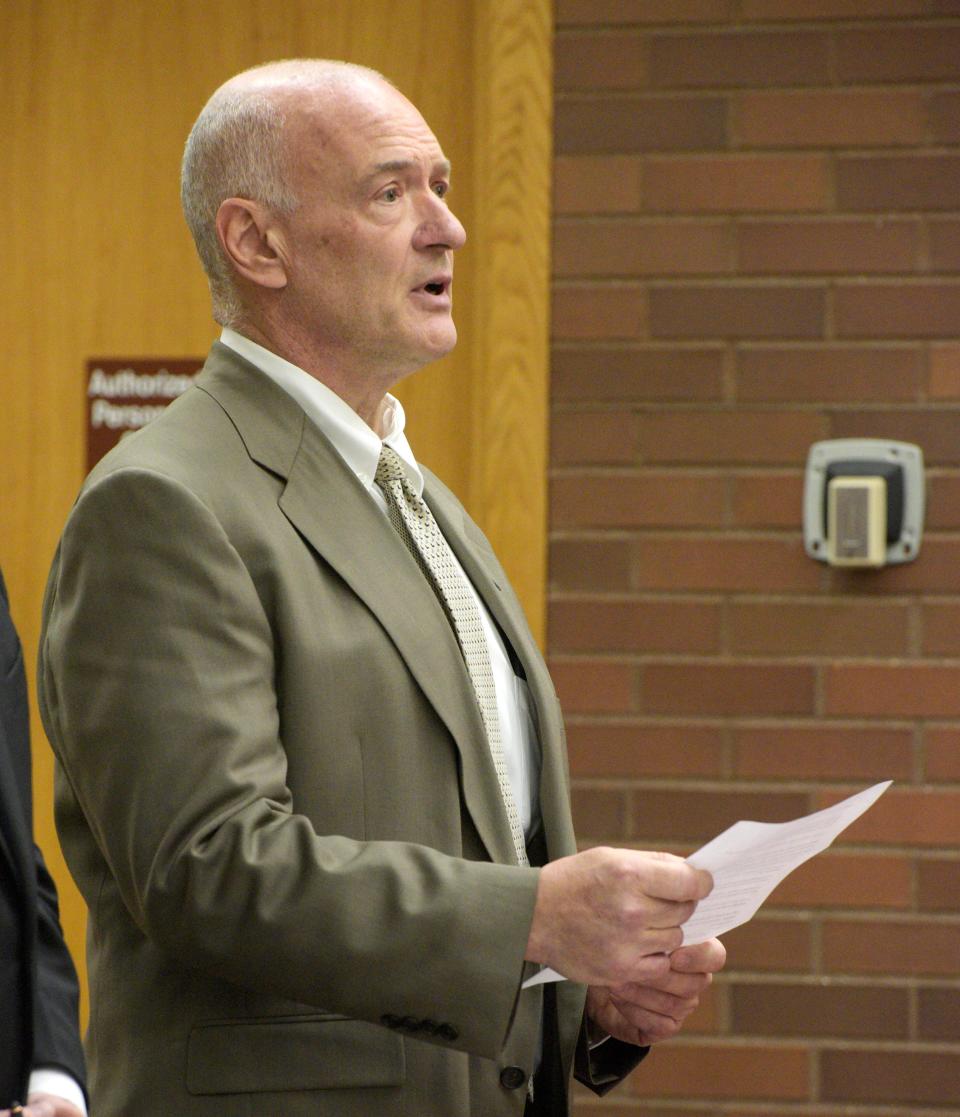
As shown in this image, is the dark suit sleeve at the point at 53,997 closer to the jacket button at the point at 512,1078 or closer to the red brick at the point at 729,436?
the jacket button at the point at 512,1078

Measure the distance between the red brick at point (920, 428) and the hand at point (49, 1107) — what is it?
6.20 feet

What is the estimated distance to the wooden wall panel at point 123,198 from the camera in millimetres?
3092

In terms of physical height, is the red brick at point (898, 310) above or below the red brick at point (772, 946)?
above

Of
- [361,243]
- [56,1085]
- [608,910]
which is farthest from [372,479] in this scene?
[56,1085]

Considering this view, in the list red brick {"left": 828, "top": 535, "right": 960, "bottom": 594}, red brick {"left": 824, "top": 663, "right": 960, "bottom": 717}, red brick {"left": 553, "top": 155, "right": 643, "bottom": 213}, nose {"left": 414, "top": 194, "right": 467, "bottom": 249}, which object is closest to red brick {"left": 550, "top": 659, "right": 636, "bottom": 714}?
red brick {"left": 824, "top": 663, "right": 960, "bottom": 717}

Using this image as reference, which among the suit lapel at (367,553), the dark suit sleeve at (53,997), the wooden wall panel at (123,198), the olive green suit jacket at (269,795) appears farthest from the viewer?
the wooden wall panel at (123,198)

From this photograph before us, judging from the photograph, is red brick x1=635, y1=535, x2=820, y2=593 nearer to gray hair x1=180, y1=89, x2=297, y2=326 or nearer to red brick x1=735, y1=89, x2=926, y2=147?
red brick x1=735, y1=89, x2=926, y2=147

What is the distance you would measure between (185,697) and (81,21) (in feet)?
7.32

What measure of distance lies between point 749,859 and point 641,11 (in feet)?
6.70

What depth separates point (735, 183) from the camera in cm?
294

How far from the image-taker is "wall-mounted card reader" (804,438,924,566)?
2869mm

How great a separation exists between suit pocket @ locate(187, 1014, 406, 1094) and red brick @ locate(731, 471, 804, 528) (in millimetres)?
1659

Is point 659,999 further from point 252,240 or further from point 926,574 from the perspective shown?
point 926,574

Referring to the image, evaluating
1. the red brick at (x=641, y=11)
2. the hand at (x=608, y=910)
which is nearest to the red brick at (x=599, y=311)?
the red brick at (x=641, y=11)
